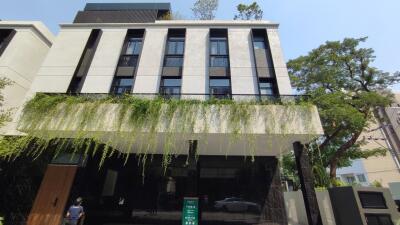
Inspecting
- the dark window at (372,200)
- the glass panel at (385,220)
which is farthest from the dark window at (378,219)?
the dark window at (372,200)

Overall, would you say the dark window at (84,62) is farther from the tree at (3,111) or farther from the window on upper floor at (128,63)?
the tree at (3,111)

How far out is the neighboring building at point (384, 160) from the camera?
73.5ft

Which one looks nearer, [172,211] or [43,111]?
[43,111]

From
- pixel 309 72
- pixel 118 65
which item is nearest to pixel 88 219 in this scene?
pixel 118 65

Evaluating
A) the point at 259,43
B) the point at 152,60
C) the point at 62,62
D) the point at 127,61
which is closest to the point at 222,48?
the point at 259,43

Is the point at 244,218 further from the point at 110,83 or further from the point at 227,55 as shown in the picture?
the point at 110,83

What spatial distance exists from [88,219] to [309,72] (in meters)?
16.3

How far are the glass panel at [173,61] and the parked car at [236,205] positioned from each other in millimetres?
6743

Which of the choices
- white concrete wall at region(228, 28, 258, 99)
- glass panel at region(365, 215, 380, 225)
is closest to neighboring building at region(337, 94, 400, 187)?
glass panel at region(365, 215, 380, 225)

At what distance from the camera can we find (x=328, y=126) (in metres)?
13.4

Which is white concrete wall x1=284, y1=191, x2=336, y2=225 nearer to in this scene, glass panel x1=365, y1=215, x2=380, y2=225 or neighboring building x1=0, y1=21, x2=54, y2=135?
glass panel x1=365, y1=215, x2=380, y2=225

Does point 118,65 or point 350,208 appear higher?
point 118,65

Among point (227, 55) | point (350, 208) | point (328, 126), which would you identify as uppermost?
point (227, 55)

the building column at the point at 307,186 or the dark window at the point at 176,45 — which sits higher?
the dark window at the point at 176,45
